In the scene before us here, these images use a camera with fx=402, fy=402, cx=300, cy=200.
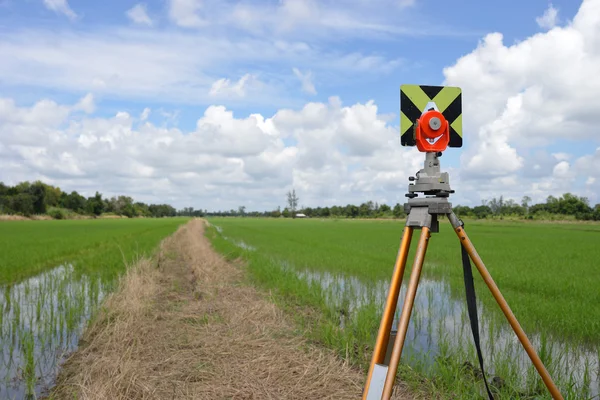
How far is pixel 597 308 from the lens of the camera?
16.9 feet

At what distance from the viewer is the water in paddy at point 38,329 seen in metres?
3.58

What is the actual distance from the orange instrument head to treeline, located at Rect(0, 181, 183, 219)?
62697mm

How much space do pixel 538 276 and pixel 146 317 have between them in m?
6.99

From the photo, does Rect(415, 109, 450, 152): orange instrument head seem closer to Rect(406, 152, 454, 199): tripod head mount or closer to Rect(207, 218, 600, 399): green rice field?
Rect(406, 152, 454, 199): tripod head mount

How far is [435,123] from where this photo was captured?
6.51 ft

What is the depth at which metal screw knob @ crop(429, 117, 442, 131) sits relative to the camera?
1979 mm

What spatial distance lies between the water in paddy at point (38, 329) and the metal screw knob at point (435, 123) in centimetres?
350

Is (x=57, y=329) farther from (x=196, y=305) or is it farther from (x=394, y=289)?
(x=394, y=289)

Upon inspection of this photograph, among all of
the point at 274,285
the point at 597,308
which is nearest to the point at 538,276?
the point at 597,308

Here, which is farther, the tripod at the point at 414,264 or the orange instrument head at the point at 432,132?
the orange instrument head at the point at 432,132

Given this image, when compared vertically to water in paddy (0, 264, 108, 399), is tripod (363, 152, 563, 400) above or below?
above

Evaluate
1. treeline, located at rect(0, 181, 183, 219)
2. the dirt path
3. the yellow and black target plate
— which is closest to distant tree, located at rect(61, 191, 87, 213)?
treeline, located at rect(0, 181, 183, 219)

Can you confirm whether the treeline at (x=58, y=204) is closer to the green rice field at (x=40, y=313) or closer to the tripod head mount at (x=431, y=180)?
the green rice field at (x=40, y=313)

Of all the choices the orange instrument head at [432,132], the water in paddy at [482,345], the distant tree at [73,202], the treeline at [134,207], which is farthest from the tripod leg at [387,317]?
the distant tree at [73,202]
